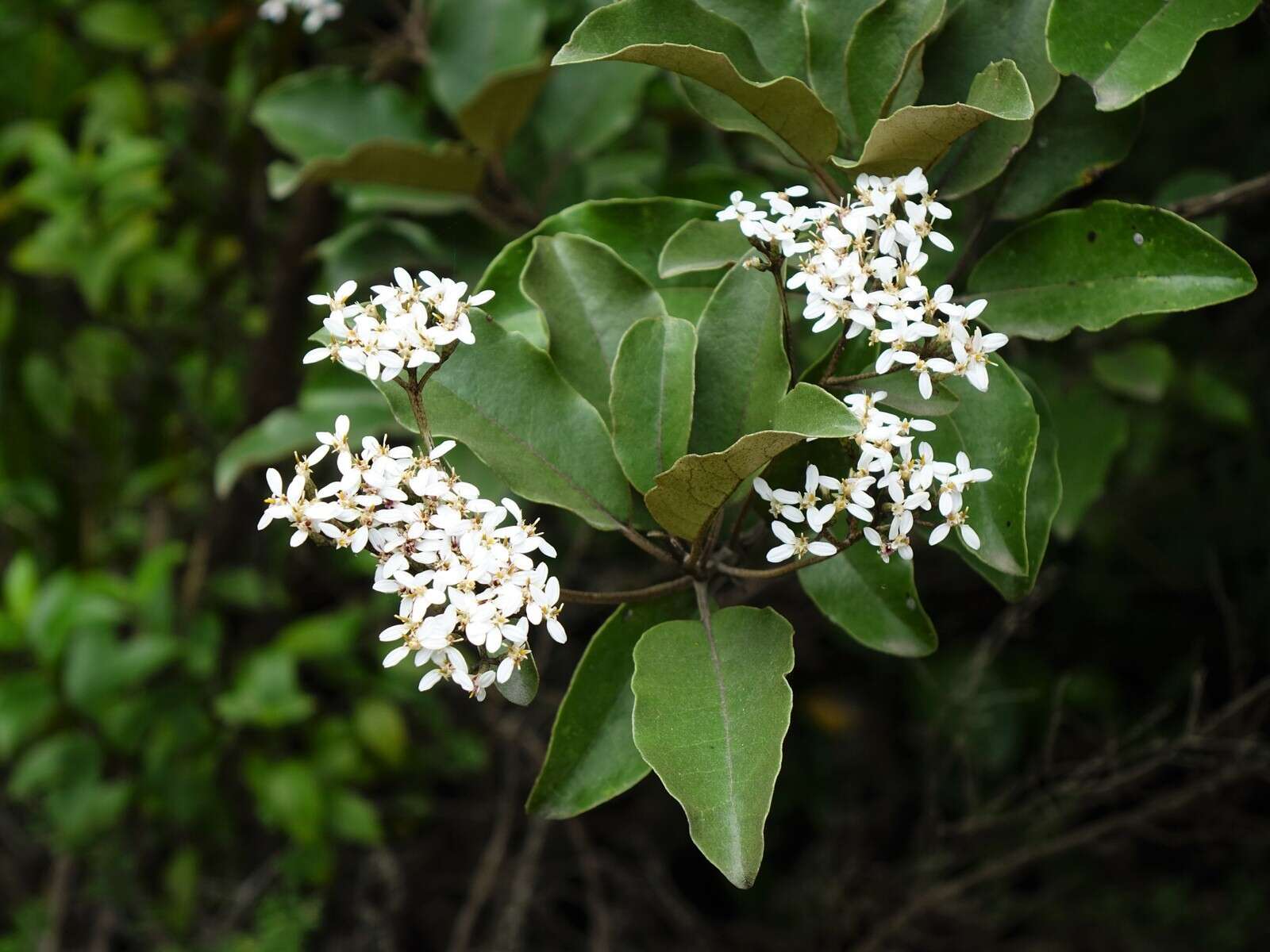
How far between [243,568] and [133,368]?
65 cm

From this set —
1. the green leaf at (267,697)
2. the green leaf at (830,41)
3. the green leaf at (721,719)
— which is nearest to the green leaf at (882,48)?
the green leaf at (830,41)

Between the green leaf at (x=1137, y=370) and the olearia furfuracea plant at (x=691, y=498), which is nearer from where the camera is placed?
the olearia furfuracea plant at (x=691, y=498)

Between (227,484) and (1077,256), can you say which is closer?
(1077,256)

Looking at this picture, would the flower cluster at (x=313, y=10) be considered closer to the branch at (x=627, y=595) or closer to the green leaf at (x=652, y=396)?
the green leaf at (x=652, y=396)

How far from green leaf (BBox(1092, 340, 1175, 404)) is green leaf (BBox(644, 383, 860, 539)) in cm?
84

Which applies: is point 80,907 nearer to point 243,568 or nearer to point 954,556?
point 243,568

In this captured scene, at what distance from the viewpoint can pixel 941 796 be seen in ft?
7.84

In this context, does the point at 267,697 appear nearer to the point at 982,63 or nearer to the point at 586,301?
the point at 586,301

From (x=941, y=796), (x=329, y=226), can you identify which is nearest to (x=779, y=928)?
(x=941, y=796)

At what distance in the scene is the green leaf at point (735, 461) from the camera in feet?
2.65


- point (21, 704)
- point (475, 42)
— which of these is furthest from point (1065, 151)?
point (21, 704)

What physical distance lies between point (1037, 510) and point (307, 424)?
3.54 feet

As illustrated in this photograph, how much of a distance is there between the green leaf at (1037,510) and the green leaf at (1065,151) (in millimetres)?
201

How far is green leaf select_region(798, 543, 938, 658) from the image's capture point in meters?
1.02
